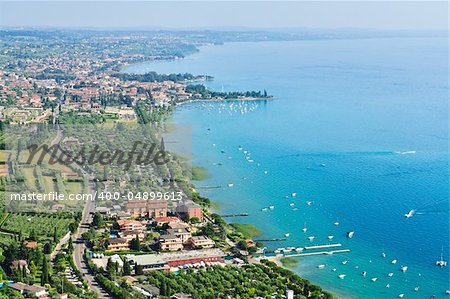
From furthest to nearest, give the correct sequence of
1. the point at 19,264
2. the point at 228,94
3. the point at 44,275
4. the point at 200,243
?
1. the point at 228,94
2. the point at 200,243
3. the point at 19,264
4. the point at 44,275

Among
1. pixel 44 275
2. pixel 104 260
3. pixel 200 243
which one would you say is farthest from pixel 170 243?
pixel 44 275

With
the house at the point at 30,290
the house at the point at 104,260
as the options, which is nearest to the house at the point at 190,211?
the house at the point at 104,260

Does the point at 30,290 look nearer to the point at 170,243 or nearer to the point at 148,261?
the point at 148,261

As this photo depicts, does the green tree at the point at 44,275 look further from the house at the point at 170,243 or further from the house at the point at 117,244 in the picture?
the house at the point at 170,243

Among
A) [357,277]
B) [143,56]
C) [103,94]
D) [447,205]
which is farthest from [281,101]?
[143,56]

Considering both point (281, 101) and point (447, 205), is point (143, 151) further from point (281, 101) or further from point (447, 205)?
point (281, 101)

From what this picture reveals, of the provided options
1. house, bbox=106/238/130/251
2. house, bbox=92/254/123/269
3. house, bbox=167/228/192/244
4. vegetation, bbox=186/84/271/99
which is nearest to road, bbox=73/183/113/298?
house, bbox=92/254/123/269

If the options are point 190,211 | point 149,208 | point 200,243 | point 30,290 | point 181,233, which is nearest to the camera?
point 30,290
